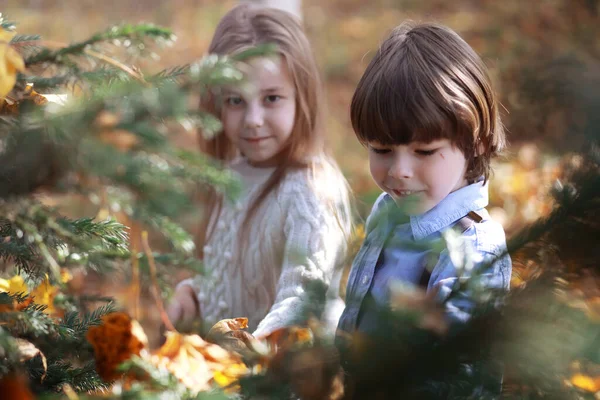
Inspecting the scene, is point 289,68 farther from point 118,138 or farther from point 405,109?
point 118,138

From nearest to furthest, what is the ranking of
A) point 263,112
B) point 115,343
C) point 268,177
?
point 115,343, point 263,112, point 268,177

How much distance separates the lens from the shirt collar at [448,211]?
1359mm

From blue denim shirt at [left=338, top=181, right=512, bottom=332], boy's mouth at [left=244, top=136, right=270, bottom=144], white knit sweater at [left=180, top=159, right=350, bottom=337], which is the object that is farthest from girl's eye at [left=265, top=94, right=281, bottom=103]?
blue denim shirt at [left=338, top=181, right=512, bottom=332]

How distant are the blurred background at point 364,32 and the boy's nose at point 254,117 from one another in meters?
0.57

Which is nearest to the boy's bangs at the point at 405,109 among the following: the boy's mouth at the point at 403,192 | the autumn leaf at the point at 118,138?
the boy's mouth at the point at 403,192

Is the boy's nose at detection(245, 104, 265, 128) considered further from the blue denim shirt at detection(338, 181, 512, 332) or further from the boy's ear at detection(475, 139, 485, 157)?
the boy's ear at detection(475, 139, 485, 157)

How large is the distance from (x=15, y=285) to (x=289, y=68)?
1.13 meters

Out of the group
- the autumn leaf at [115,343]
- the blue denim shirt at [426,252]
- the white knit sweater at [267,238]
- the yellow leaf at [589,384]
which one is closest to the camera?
the autumn leaf at [115,343]

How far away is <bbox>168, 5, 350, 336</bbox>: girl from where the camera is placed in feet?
6.35

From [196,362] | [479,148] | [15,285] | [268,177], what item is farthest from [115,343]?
[268,177]

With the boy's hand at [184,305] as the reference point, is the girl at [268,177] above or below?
above

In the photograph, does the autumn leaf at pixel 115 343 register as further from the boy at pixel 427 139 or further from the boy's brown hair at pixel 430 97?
the boy's brown hair at pixel 430 97

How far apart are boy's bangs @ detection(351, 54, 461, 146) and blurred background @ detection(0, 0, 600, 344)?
0.40m

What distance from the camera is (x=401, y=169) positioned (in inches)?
51.3
